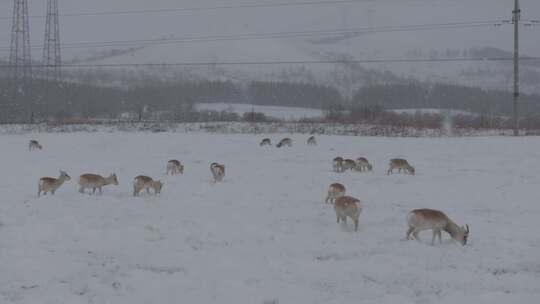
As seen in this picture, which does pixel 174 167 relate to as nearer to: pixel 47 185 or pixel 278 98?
pixel 47 185

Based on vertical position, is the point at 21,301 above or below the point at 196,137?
below

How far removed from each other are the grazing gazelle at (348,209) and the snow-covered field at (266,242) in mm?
362

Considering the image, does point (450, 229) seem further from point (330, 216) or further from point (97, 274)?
point (97, 274)

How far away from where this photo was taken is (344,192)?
57.5 ft

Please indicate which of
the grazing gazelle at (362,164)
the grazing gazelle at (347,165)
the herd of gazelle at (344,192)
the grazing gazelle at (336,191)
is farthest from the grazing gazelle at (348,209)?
the grazing gazelle at (362,164)

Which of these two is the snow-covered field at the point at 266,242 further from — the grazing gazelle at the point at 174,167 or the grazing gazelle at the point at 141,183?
the grazing gazelle at the point at 174,167

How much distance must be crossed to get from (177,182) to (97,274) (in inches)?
494

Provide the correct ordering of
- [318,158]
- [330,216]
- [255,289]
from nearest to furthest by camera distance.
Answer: [255,289]
[330,216]
[318,158]

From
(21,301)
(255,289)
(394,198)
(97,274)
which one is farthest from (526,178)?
(21,301)

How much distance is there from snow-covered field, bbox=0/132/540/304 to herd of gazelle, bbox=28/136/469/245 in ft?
1.19

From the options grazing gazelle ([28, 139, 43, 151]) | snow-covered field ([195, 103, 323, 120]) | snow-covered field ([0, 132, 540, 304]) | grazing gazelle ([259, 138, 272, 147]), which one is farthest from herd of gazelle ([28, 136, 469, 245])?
snow-covered field ([195, 103, 323, 120])

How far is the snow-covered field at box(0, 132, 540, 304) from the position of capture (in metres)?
9.36

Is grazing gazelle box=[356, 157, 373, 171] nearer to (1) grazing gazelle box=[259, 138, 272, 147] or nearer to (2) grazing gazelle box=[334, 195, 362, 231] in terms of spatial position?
(2) grazing gazelle box=[334, 195, 362, 231]

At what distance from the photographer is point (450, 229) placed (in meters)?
12.8
